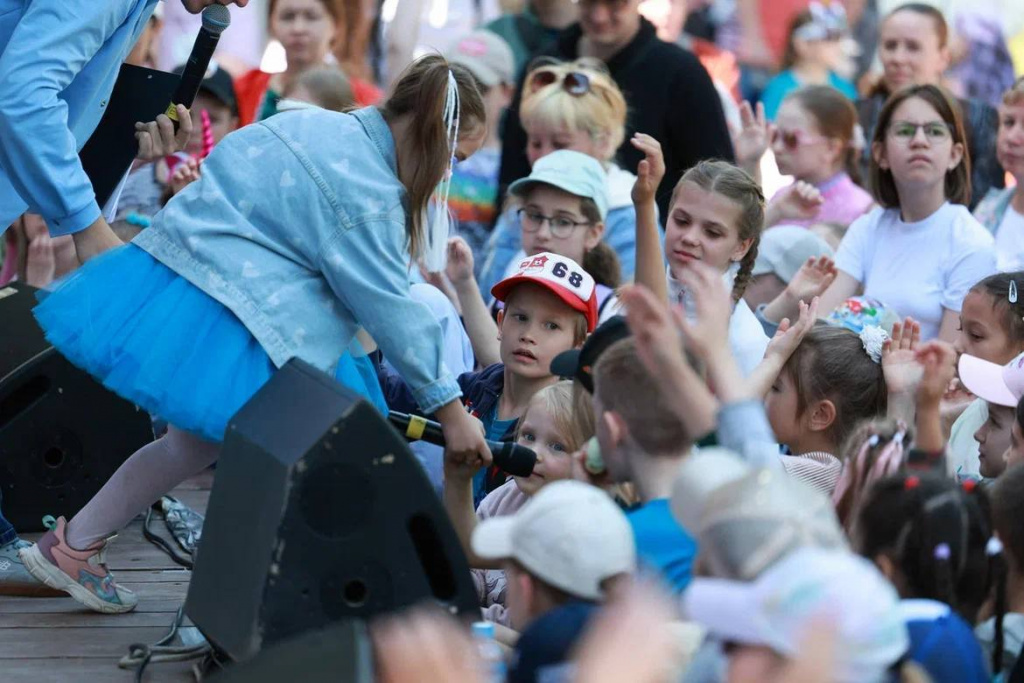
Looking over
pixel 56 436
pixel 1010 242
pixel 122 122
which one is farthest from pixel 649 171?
pixel 56 436

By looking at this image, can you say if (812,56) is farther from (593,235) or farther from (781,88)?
(593,235)

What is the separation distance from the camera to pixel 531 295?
4234 mm

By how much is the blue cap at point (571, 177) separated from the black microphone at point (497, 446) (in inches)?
63.5

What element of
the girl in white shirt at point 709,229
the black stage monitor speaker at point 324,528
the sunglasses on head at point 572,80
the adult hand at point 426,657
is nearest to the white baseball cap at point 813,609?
the adult hand at point 426,657

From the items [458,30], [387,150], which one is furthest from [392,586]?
[458,30]

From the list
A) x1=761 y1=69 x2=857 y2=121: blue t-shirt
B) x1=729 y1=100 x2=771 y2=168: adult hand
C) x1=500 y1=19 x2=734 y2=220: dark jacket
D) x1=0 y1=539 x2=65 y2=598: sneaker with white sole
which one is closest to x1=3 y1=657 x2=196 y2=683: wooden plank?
x1=0 y1=539 x2=65 y2=598: sneaker with white sole

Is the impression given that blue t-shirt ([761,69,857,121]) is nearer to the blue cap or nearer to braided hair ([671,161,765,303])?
the blue cap

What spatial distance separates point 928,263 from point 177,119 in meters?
2.49

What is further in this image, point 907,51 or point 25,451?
point 907,51

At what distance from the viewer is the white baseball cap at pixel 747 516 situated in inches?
77.2

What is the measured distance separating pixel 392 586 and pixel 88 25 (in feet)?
5.20

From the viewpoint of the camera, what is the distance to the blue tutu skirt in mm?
3373

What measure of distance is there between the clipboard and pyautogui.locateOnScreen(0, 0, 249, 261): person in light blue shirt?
320 millimetres

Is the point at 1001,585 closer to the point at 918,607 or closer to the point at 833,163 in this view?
the point at 918,607
